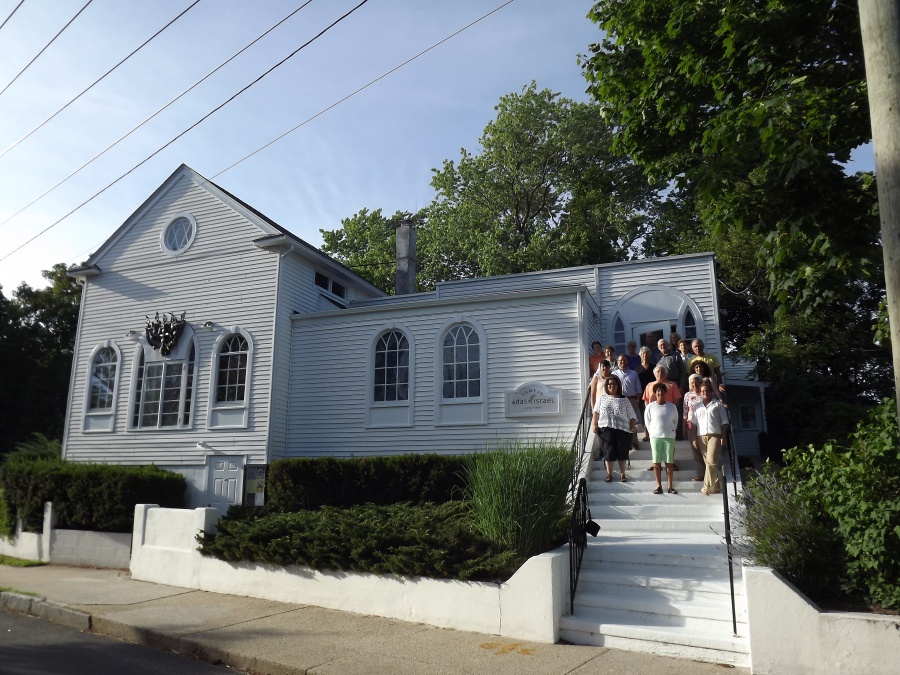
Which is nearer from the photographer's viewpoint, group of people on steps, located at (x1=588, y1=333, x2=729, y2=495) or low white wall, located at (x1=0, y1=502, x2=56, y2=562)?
group of people on steps, located at (x1=588, y1=333, x2=729, y2=495)

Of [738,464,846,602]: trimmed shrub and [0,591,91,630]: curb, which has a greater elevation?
[738,464,846,602]: trimmed shrub

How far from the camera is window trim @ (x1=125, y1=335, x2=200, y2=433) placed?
17.5 meters

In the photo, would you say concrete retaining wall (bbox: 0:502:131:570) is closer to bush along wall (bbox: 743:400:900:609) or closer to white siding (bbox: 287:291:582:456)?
white siding (bbox: 287:291:582:456)

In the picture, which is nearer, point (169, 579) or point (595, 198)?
point (169, 579)

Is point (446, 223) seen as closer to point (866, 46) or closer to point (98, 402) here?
point (98, 402)

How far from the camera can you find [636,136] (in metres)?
10.7

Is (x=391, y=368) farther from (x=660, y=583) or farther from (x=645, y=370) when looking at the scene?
(x=660, y=583)

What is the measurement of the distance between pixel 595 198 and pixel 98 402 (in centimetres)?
1428

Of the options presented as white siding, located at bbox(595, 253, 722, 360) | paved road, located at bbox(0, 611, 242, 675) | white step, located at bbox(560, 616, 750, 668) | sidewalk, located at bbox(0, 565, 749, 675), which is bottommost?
paved road, located at bbox(0, 611, 242, 675)

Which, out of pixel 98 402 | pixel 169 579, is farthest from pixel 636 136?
pixel 98 402

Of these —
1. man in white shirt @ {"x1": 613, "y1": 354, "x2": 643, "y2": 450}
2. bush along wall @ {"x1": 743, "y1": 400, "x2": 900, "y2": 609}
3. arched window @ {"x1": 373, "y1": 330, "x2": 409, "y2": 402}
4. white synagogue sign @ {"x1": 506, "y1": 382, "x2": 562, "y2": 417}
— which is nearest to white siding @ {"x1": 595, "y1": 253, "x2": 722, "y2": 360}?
white synagogue sign @ {"x1": 506, "y1": 382, "x2": 562, "y2": 417}

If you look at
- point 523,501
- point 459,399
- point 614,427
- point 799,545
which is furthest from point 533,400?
point 799,545

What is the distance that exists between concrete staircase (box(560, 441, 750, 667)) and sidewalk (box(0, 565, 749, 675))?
0.72ft

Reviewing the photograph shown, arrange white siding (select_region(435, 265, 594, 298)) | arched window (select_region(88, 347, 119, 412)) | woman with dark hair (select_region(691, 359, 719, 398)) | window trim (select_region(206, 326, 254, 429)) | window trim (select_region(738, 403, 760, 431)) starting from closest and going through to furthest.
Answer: woman with dark hair (select_region(691, 359, 719, 398)), window trim (select_region(206, 326, 254, 429)), white siding (select_region(435, 265, 594, 298)), arched window (select_region(88, 347, 119, 412)), window trim (select_region(738, 403, 760, 431))
